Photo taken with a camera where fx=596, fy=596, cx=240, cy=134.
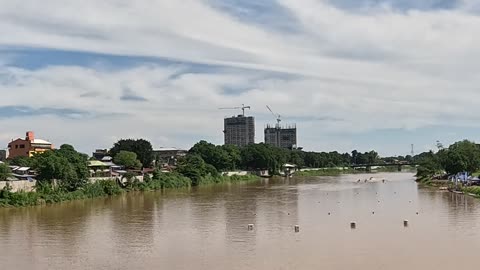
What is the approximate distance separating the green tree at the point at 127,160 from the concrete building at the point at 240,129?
93.0 m

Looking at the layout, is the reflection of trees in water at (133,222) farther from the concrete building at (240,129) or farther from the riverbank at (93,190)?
the concrete building at (240,129)

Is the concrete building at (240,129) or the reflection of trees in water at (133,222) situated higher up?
the concrete building at (240,129)

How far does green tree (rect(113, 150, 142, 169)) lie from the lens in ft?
198

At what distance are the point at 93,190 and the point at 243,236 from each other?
21347mm

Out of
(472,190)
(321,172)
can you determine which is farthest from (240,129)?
(472,190)

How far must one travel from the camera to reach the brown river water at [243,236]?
1662 cm

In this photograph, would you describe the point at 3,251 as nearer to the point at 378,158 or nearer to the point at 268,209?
the point at 268,209

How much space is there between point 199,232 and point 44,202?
15.7m

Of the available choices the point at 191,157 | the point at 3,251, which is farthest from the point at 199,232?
the point at 191,157

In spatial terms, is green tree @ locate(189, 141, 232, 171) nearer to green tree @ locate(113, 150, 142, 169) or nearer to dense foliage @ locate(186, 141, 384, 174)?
dense foliage @ locate(186, 141, 384, 174)

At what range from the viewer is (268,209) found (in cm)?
3078

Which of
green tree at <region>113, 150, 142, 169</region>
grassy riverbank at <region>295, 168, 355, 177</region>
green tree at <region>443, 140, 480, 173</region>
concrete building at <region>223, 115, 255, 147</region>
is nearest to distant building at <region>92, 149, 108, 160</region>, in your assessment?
green tree at <region>113, 150, 142, 169</region>

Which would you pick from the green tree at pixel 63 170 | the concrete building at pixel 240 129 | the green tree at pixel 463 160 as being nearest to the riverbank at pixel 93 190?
the green tree at pixel 63 170

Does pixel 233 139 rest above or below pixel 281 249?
above
